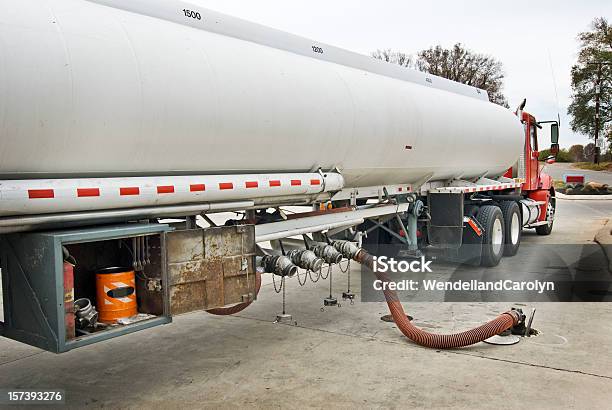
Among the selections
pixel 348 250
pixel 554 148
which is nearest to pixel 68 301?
pixel 348 250

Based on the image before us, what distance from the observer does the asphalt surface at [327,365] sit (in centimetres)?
489

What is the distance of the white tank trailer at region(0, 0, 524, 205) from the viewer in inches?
152

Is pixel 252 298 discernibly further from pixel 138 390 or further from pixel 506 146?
pixel 506 146

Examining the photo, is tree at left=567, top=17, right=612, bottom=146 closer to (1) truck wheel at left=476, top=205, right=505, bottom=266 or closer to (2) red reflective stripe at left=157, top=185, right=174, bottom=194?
(1) truck wheel at left=476, top=205, right=505, bottom=266

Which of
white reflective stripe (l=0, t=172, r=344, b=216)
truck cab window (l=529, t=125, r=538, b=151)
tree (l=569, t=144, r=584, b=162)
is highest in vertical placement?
tree (l=569, t=144, r=584, b=162)

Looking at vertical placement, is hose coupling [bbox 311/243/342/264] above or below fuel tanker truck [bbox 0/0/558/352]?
below

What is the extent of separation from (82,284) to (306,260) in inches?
98.7

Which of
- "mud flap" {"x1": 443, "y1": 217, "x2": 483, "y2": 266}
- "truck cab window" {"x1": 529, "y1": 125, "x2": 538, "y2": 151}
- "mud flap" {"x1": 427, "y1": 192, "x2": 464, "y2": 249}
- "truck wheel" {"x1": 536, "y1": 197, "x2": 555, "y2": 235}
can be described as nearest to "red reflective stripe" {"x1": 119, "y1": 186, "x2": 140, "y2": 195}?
"mud flap" {"x1": 427, "y1": 192, "x2": 464, "y2": 249}

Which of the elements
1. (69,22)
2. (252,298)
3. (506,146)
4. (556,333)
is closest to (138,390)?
(252,298)

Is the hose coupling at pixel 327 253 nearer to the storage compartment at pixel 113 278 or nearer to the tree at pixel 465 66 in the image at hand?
the storage compartment at pixel 113 278

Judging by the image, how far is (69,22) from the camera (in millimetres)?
4082

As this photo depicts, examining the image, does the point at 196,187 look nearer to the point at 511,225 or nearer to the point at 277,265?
the point at 277,265

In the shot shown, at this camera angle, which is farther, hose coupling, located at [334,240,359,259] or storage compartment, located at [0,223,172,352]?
hose coupling, located at [334,240,359,259]

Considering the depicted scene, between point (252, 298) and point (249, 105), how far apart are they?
1.73m
